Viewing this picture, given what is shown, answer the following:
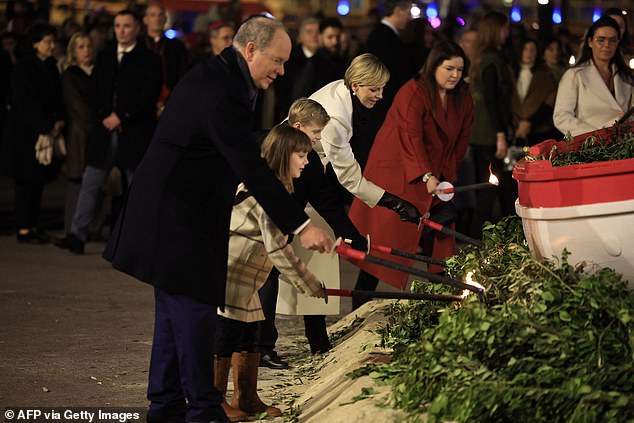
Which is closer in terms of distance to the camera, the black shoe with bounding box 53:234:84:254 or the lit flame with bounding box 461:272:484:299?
the lit flame with bounding box 461:272:484:299

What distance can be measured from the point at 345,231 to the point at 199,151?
1531 millimetres

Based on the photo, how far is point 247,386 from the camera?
6613mm

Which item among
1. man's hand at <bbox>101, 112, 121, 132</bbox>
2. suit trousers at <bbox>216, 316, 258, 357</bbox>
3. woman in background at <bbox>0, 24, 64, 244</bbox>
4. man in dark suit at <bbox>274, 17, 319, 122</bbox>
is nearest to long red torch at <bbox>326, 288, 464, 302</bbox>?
suit trousers at <bbox>216, 316, 258, 357</bbox>

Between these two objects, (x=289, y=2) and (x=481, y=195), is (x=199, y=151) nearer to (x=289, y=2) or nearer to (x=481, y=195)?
(x=481, y=195)

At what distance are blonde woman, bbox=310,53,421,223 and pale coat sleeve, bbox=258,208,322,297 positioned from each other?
5.83ft

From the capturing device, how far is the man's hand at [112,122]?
39.6 feet

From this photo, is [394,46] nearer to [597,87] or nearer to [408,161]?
[597,87]

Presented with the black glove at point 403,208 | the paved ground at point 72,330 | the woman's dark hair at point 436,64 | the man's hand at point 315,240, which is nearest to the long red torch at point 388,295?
the man's hand at point 315,240

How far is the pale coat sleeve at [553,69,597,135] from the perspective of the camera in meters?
9.23

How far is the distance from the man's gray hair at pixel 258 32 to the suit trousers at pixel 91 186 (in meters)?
6.30

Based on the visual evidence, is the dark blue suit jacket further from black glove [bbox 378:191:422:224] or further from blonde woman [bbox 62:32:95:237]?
blonde woman [bbox 62:32:95:237]

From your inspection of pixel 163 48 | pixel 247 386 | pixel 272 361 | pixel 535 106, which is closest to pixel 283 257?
pixel 247 386

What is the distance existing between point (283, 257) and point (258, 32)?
1069 millimetres

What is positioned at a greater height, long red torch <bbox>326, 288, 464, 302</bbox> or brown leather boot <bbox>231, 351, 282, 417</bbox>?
long red torch <bbox>326, 288, 464, 302</bbox>
